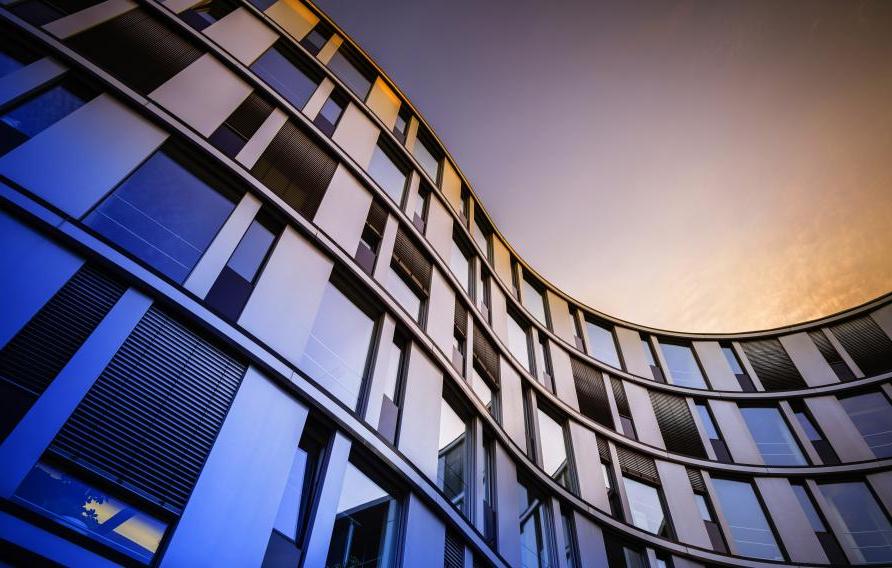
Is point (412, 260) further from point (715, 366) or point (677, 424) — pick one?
point (715, 366)

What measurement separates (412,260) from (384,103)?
23.6 ft

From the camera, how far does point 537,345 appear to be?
2039cm

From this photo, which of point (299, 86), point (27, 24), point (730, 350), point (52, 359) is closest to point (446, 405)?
point (52, 359)

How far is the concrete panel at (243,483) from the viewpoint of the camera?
233 inches

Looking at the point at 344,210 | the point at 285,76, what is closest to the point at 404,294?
the point at 344,210

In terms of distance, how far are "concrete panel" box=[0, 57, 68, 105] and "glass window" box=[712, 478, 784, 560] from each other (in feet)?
72.2

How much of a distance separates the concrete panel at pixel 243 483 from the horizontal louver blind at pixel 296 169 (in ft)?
15.5

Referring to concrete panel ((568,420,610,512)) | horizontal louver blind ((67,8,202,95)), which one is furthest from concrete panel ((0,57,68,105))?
concrete panel ((568,420,610,512))

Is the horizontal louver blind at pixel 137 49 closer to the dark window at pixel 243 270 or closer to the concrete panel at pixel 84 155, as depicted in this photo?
the concrete panel at pixel 84 155

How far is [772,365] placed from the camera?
953 inches

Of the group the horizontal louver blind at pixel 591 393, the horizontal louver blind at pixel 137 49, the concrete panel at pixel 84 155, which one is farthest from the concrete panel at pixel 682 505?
the horizontal louver blind at pixel 137 49

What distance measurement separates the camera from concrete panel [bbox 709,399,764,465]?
20266 millimetres

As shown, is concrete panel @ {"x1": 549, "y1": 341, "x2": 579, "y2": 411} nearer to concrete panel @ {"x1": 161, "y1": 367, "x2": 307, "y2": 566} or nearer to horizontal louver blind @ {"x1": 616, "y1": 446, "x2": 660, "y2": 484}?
horizontal louver blind @ {"x1": 616, "y1": 446, "x2": 660, "y2": 484}

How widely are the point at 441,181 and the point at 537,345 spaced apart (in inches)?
290
